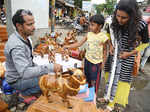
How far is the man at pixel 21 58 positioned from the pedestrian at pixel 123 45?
863 millimetres

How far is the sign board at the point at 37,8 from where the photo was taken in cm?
277

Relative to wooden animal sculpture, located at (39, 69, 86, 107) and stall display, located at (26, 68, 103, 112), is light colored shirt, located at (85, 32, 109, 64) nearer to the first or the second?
stall display, located at (26, 68, 103, 112)

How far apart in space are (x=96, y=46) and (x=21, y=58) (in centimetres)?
101

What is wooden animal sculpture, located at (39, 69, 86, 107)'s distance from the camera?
0.87 meters

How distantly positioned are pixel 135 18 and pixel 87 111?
42.3 inches

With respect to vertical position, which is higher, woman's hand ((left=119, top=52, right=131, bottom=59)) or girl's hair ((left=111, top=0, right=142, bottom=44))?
girl's hair ((left=111, top=0, right=142, bottom=44))

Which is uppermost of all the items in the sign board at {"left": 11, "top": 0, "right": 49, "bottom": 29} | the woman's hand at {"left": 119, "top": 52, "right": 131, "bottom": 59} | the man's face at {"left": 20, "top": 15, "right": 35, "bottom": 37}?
the sign board at {"left": 11, "top": 0, "right": 49, "bottom": 29}

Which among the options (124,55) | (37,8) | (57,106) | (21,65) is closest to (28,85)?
(21,65)

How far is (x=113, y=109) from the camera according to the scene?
186 cm

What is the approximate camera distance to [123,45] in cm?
156

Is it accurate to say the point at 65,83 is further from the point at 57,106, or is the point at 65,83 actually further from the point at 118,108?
the point at 118,108

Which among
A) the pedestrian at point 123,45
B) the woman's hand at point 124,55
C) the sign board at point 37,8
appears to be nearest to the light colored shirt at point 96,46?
the pedestrian at point 123,45

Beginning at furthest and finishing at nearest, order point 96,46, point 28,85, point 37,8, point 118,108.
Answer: point 37,8
point 118,108
point 96,46
point 28,85

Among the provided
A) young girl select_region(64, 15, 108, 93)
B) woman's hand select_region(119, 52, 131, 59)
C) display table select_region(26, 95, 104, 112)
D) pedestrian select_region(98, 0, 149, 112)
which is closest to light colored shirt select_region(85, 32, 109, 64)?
young girl select_region(64, 15, 108, 93)
